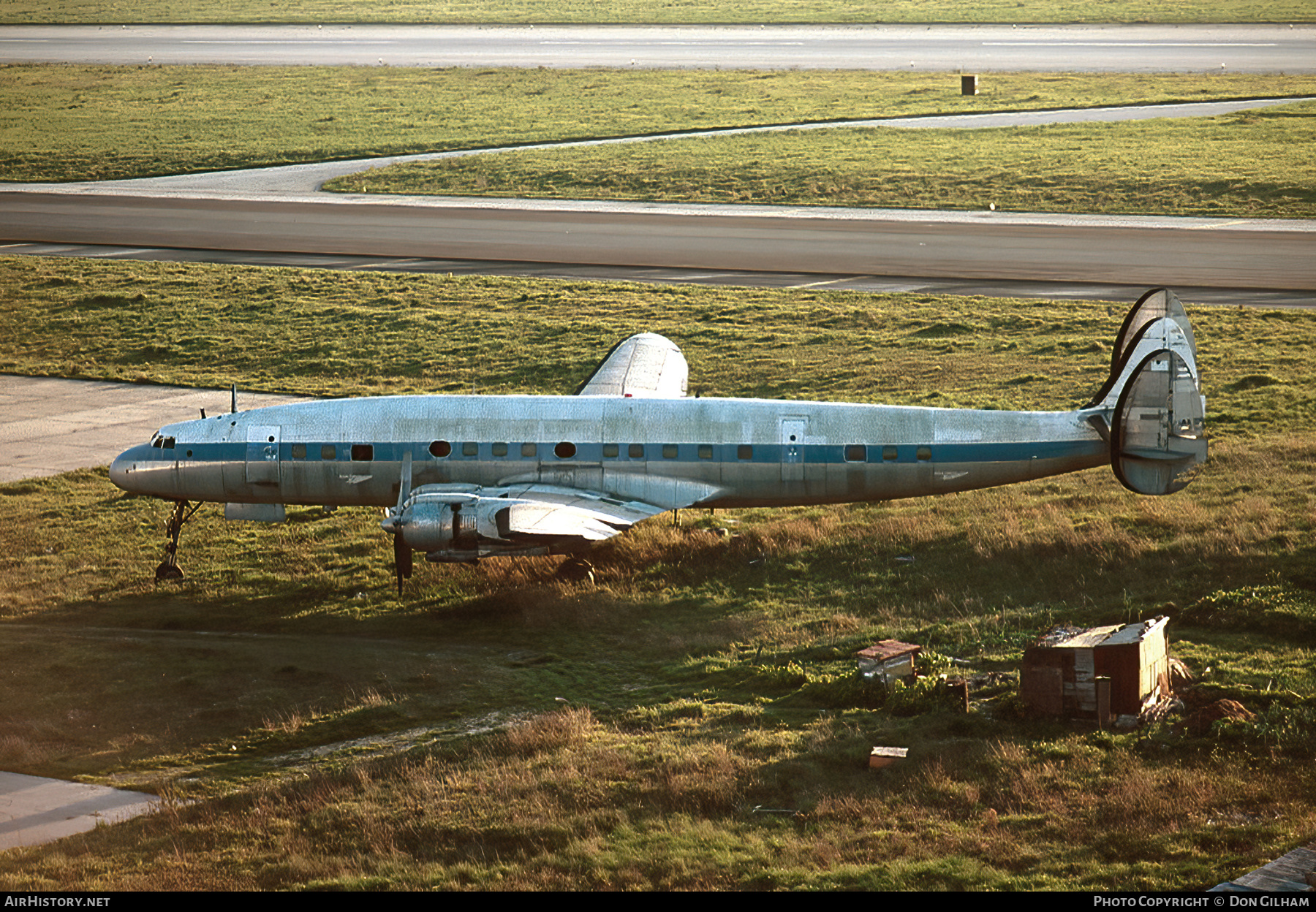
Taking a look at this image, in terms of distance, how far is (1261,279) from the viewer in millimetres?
56812

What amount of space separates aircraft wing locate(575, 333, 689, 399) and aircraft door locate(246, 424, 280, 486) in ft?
27.2

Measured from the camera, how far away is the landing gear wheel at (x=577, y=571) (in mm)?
31125

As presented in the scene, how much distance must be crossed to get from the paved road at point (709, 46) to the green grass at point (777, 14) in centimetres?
836

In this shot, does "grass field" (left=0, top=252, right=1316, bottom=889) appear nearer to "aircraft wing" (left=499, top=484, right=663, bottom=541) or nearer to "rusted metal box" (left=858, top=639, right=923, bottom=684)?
"rusted metal box" (left=858, top=639, right=923, bottom=684)

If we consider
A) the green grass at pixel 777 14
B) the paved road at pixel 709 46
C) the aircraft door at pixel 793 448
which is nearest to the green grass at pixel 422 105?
the paved road at pixel 709 46

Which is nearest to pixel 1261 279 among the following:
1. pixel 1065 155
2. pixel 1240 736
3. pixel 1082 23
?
pixel 1065 155

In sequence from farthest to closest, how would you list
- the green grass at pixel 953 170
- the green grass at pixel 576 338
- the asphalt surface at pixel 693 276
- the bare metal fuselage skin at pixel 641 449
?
the green grass at pixel 953 170
the asphalt surface at pixel 693 276
the green grass at pixel 576 338
the bare metal fuselage skin at pixel 641 449

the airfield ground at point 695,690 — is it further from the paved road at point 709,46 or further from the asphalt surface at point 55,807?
the paved road at point 709,46

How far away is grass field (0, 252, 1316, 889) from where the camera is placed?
1878 cm

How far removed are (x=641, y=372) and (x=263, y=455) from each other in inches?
434

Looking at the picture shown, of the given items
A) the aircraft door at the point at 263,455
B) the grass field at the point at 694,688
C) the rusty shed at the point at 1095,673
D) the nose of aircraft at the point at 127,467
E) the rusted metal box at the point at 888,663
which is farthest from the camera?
the nose of aircraft at the point at 127,467

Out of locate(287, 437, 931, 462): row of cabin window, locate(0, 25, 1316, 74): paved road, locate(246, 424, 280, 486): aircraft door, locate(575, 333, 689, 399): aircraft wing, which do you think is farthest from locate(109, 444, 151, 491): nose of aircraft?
locate(0, 25, 1316, 74): paved road

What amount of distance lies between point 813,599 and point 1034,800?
1026 centimetres

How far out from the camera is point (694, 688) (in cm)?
2539
